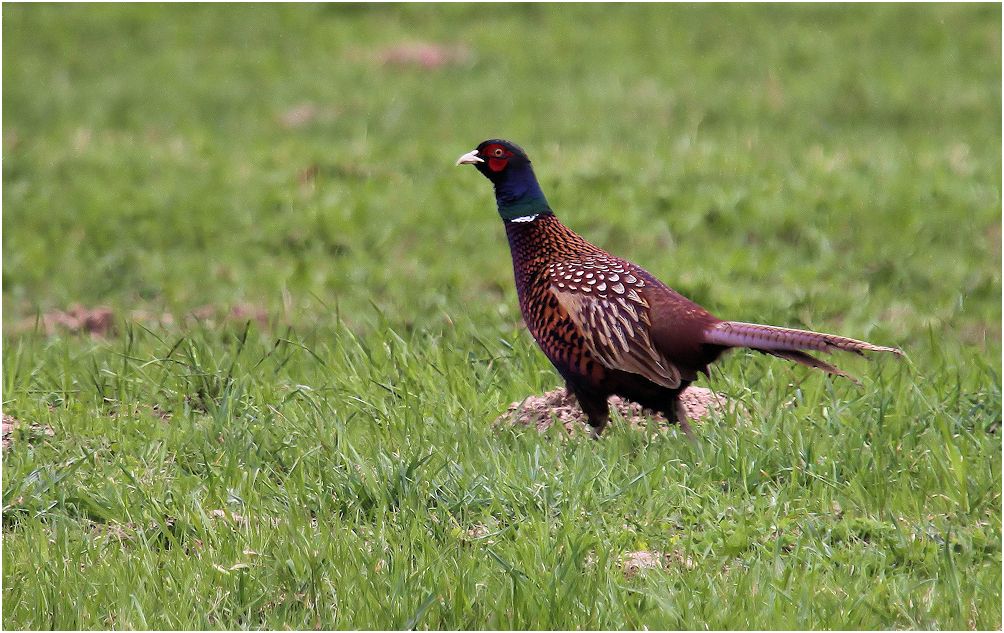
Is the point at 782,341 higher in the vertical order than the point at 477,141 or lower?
higher

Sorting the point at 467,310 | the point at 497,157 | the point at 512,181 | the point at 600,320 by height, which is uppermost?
the point at 497,157

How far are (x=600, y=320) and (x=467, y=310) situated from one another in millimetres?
2064

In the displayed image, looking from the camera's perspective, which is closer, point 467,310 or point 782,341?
point 782,341

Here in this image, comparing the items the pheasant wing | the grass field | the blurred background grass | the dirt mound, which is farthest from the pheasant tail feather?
the blurred background grass

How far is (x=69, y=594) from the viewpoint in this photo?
4.38 m

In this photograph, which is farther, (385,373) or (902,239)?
(902,239)

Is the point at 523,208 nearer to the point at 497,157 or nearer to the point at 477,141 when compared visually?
the point at 497,157

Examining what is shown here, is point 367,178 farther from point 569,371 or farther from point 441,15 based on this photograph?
point 441,15

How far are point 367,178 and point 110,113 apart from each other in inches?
154

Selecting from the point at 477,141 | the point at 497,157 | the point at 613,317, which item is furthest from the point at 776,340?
the point at 477,141

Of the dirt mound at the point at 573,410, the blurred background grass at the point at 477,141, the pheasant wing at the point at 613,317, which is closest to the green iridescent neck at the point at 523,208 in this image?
the pheasant wing at the point at 613,317

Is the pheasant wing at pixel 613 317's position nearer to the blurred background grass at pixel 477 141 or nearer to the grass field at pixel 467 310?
the grass field at pixel 467 310

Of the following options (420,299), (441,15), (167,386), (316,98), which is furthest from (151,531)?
(441,15)

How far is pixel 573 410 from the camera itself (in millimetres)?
5789
